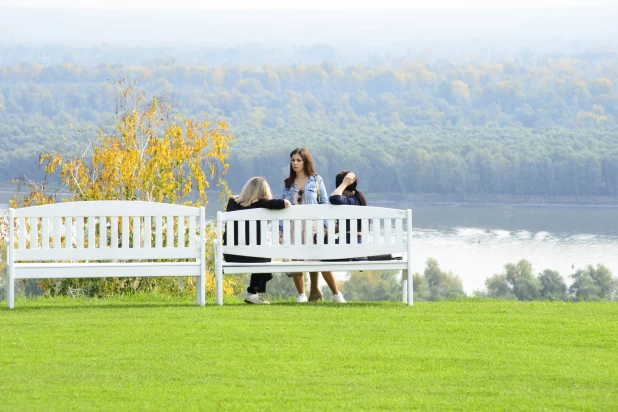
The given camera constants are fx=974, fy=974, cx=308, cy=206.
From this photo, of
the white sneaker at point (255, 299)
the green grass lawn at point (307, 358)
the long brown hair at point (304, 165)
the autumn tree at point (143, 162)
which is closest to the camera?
the green grass lawn at point (307, 358)

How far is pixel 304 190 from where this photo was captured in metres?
6.75

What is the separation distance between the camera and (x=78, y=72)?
3546 inches

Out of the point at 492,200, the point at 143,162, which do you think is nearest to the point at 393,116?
the point at 492,200

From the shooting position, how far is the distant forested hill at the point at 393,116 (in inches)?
2938

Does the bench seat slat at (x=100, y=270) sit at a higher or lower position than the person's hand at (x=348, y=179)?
lower

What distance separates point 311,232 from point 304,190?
618 millimetres

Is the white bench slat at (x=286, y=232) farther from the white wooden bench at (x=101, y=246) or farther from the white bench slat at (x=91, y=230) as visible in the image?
the white bench slat at (x=91, y=230)

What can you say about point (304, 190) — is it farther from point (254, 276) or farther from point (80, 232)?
point (80, 232)

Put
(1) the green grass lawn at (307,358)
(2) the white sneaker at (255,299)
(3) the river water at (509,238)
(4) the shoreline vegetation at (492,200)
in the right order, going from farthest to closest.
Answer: (4) the shoreline vegetation at (492,200)
(3) the river water at (509,238)
(2) the white sneaker at (255,299)
(1) the green grass lawn at (307,358)

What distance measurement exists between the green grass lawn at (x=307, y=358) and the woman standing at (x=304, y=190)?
2.02 ft

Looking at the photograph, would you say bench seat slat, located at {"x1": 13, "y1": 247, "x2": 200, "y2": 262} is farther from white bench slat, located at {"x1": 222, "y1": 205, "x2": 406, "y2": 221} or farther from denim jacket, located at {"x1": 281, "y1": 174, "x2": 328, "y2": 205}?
denim jacket, located at {"x1": 281, "y1": 174, "x2": 328, "y2": 205}

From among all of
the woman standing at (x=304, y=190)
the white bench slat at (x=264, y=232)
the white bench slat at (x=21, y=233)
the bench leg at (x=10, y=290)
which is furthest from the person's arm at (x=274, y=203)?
the bench leg at (x=10, y=290)

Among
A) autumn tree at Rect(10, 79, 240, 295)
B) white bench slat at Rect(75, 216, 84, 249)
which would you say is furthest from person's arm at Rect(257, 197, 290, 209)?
autumn tree at Rect(10, 79, 240, 295)

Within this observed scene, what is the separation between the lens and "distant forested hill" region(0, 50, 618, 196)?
74625 mm
